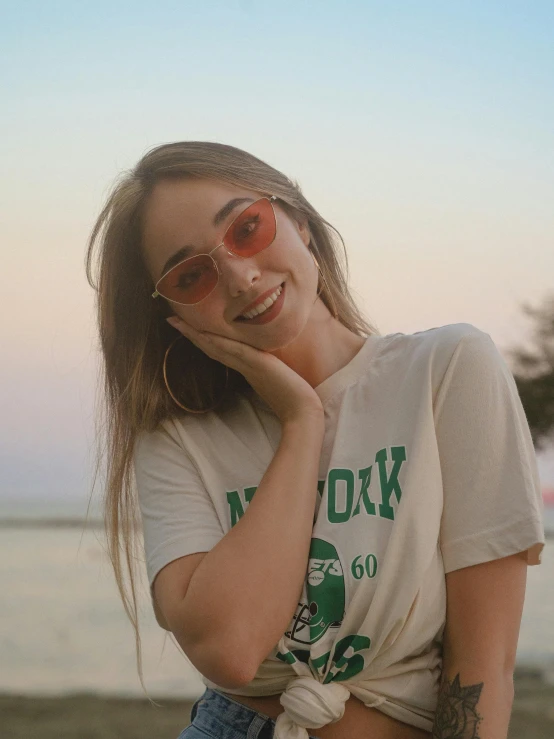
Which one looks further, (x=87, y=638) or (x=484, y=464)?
(x=87, y=638)

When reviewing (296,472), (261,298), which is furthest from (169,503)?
(261,298)

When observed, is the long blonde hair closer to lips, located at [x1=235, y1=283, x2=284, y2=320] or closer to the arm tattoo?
lips, located at [x1=235, y1=283, x2=284, y2=320]

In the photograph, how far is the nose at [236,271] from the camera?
2.55m

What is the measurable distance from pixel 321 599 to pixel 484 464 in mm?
542

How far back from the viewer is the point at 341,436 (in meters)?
2.46

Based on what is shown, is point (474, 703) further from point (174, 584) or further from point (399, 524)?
point (174, 584)

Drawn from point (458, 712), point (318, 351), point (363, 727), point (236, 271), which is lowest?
point (363, 727)

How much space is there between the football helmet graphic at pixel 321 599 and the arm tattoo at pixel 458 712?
0.32 meters

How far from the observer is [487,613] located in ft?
6.97

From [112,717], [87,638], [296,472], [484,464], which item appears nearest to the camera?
[484,464]

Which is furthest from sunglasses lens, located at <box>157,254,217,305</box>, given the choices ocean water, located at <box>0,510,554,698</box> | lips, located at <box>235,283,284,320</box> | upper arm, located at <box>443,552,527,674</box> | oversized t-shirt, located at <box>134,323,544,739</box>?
ocean water, located at <box>0,510,554,698</box>

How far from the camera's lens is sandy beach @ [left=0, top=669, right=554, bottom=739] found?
7008 millimetres

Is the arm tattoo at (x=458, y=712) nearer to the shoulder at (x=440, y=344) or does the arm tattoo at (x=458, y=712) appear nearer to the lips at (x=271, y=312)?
the shoulder at (x=440, y=344)

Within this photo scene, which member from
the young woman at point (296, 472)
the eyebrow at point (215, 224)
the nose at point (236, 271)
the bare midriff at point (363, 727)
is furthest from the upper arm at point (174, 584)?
the eyebrow at point (215, 224)
